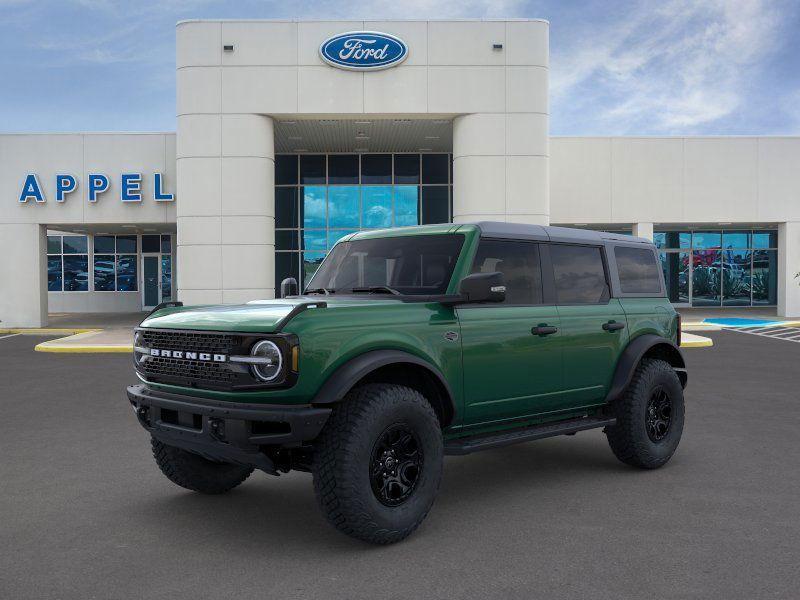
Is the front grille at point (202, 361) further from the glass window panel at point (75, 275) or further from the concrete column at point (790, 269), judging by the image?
the glass window panel at point (75, 275)

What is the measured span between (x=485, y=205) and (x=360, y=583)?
1626 centimetres

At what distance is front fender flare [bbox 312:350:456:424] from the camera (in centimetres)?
408

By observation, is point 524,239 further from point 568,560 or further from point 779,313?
point 779,313

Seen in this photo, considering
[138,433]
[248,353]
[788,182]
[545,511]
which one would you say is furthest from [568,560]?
[788,182]

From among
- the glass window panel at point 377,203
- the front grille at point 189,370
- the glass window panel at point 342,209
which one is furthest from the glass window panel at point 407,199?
the front grille at point 189,370

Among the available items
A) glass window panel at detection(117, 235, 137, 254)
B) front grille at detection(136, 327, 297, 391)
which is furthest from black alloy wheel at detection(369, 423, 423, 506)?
glass window panel at detection(117, 235, 137, 254)

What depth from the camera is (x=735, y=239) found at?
32406 millimetres

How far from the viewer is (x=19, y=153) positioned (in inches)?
920

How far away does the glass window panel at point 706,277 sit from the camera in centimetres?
3234

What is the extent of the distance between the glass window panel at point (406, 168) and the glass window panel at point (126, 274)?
13610mm

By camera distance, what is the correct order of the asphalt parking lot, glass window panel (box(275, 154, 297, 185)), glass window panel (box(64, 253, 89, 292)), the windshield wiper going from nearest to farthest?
the asphalt parking lot → the windshield wiper → glass window panel (box(275, 154, 297, 185)) → glass window panel (box(64, 253, 89, 292))

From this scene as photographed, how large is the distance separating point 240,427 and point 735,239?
32.7 m

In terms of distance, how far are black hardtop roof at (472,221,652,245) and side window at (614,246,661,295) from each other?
0.47 ft

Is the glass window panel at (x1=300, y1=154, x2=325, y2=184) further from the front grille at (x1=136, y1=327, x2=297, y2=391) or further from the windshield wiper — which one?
the front grille at (x1=136, y1=327, x2=297, y2=391)
